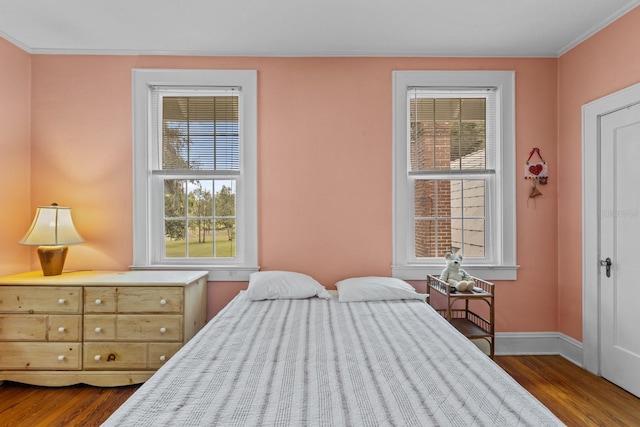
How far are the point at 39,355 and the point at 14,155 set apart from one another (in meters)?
1.65

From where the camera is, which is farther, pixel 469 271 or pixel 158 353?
pixel 469 271

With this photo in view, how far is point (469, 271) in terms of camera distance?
306 cm

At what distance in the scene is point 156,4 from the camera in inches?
92.0

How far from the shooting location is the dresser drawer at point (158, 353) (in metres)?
2.52

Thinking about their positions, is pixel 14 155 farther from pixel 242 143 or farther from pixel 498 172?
pixel 498 172

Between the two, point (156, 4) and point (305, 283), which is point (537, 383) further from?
point (156, 4)

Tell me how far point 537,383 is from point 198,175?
3240mm

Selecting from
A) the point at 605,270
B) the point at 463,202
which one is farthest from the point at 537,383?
the point at 463,202

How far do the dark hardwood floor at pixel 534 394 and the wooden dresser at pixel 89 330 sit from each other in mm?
91

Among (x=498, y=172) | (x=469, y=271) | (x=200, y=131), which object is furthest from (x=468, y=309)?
(x=200, y=131)

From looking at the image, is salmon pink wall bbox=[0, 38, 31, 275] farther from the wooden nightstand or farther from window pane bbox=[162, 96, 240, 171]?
the wooden nightstand

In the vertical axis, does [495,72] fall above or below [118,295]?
above

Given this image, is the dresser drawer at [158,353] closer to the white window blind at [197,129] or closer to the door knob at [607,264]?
the white window blind at [197,129]

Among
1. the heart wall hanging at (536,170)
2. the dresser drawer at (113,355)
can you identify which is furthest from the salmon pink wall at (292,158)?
the dresser drawer at (113,355)
